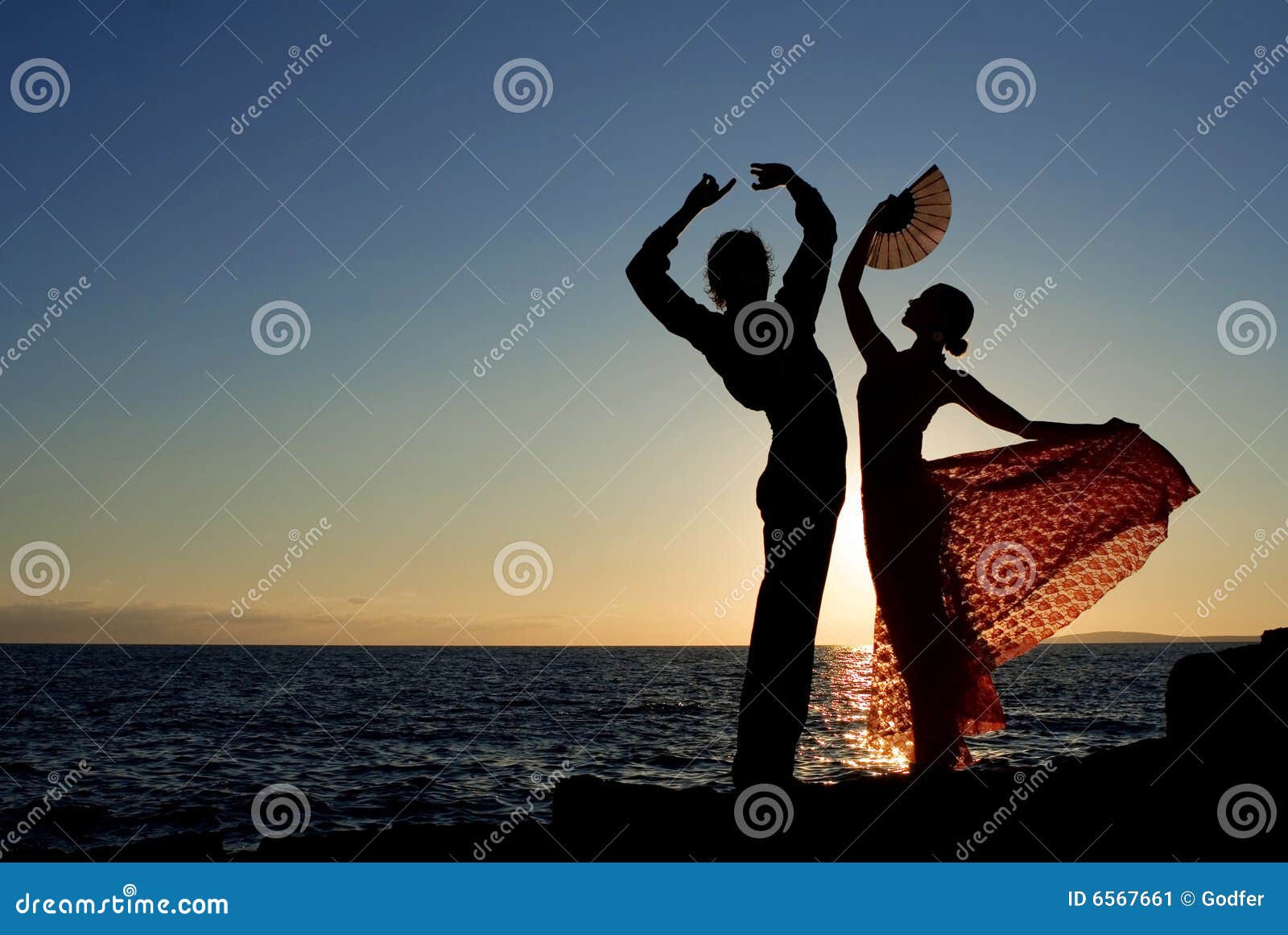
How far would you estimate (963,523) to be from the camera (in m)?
6.53

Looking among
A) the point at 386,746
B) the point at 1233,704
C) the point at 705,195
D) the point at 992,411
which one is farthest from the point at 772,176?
the point at 386,746

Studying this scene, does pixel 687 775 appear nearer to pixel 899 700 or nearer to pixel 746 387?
pixel 899 700

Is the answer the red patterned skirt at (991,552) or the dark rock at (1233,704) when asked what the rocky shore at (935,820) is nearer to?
the dark rock at (1233,704)

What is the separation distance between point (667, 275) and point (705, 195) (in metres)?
0.43

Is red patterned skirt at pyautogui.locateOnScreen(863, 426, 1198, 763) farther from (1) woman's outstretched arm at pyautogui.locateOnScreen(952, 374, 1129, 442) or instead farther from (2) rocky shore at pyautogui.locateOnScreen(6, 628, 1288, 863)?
(2) rocky shore at pyautogui.locateOnScreen(6, 628, 1288, 863)

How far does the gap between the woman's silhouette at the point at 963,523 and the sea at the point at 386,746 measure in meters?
1.01

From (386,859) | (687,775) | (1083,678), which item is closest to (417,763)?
(687,775)

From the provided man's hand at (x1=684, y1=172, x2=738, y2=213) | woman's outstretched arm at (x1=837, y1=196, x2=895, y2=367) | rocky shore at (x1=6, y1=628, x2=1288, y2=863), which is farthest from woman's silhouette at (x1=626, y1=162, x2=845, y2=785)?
woman's outstretched arm at (x1=837, y1=196, x2=895, y2=367)

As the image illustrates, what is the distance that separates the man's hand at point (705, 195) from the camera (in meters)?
4.78

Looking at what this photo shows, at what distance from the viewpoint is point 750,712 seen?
4.90 metres

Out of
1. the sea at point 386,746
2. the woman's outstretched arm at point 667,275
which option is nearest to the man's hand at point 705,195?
the woman's outstretched arm at point 667,275

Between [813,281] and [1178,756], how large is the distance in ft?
13.9

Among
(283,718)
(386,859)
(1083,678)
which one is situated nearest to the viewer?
(386,859)

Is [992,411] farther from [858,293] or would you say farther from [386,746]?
[386,746]
